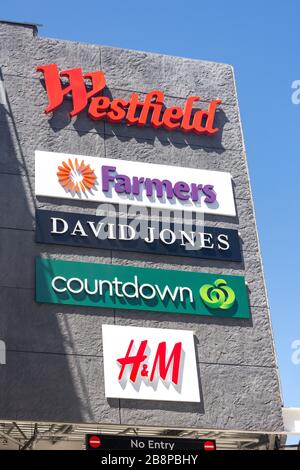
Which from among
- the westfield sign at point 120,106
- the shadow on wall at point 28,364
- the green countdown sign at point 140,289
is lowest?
the shadow on wall at point 28,364

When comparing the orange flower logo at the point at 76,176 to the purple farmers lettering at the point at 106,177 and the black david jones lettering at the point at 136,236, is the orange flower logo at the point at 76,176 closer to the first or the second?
the purple farmers lettering at the point at 106,177

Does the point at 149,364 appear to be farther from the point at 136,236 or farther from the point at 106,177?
the point at 106,177

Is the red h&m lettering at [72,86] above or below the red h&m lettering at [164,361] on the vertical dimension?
above

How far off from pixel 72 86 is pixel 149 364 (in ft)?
23.0

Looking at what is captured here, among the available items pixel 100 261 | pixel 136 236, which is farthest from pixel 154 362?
pixel 136 236

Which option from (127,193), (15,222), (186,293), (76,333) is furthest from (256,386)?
(15,222)

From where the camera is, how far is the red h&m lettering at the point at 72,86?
1847 centimetres

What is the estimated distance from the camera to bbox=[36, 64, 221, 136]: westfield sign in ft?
61.2

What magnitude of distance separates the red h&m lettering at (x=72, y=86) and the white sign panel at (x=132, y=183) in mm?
1362

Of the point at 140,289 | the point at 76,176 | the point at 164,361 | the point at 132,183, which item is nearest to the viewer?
the point at 164,361

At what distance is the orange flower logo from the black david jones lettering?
70 centimetres

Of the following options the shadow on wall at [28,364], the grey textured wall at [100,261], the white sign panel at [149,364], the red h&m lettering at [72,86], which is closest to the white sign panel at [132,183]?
the grey textured wall at [100,261]

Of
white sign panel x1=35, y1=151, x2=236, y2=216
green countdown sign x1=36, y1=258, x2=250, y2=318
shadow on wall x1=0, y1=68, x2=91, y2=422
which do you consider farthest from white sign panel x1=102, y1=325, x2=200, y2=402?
white sign panel x1=35, y1=151, x2=236, y2=216

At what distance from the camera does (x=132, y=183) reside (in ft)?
59.8
